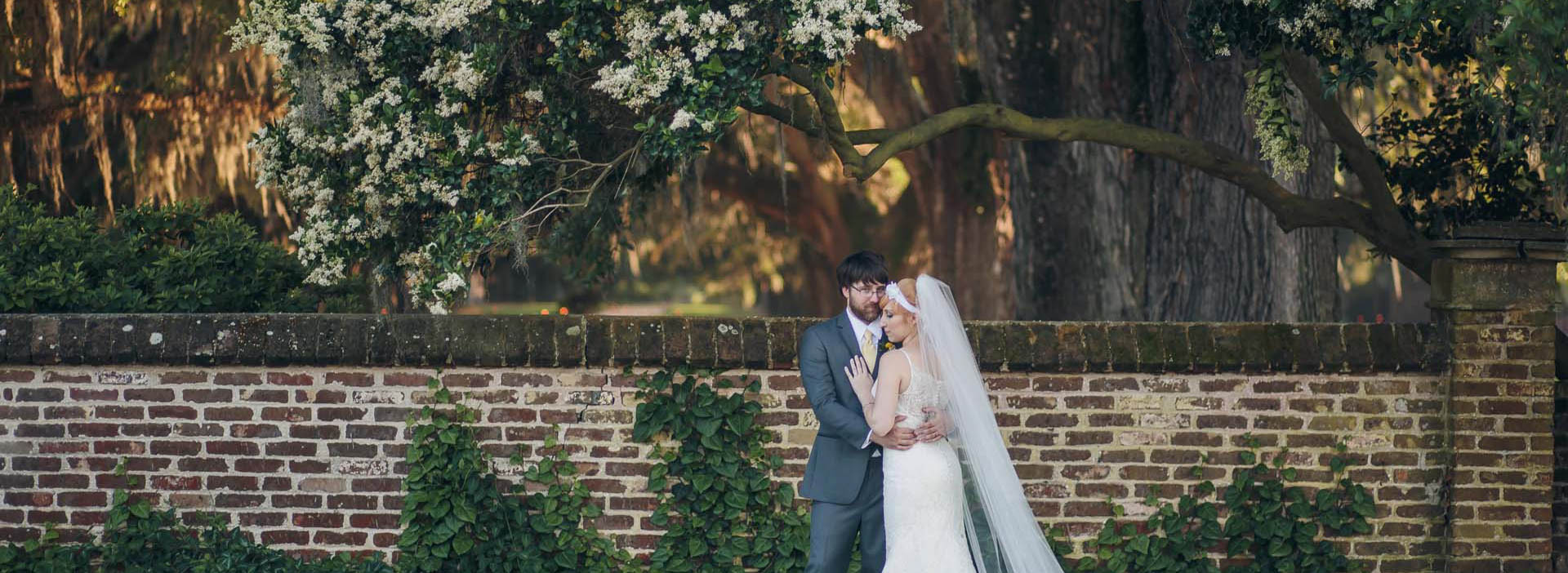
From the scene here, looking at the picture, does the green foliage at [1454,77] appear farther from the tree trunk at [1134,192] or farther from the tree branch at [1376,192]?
the tree trunk at [1134,192]

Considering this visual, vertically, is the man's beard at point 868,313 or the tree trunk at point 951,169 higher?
the tree trunk at point 951,169

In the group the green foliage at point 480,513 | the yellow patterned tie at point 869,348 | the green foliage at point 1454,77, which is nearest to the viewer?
the green foliage at point 1454,77

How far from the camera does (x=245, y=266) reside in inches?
287

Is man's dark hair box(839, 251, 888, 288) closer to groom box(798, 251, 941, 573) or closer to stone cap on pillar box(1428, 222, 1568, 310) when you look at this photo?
groom box(798, 251, 941, 573)

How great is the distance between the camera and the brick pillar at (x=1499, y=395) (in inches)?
261

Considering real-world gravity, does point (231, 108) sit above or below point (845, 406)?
above

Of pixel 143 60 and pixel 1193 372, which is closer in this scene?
pixel 1193 372

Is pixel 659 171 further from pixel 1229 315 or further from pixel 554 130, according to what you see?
pixel 1229 315

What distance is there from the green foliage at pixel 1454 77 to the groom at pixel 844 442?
90.8 inches

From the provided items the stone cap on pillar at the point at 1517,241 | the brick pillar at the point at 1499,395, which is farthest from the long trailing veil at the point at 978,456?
the stone cap on pillar at the point at 1517,241

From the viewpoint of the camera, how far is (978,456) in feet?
18.6

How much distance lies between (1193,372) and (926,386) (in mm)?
1809

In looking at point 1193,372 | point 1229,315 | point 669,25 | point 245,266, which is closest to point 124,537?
point 245,266

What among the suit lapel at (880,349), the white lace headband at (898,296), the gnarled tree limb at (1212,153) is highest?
the gnarled tree limb at (1212,153)
